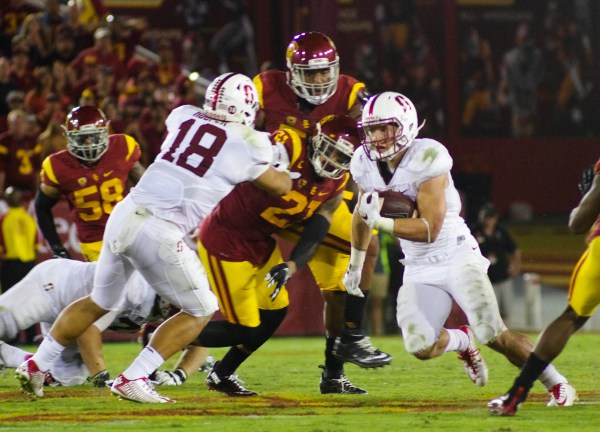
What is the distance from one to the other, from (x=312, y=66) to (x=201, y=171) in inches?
48.4

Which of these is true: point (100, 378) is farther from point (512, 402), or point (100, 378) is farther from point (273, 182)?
point (512, 402)

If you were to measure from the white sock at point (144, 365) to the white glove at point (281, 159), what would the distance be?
1.18 m

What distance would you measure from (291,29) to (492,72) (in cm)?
383

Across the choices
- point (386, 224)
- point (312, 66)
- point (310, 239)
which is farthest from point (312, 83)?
point (386, 224)

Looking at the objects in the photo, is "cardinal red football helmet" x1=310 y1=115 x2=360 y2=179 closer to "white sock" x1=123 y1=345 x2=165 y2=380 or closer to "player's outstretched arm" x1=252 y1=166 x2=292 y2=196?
"player's outstretched arm" x1=252 y1=166 x2=292 y2=196

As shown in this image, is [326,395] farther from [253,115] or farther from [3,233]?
[3,233]

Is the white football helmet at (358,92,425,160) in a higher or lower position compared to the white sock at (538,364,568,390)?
higher

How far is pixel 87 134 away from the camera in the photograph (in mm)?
7934

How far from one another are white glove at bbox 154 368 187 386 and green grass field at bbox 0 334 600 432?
0.06m

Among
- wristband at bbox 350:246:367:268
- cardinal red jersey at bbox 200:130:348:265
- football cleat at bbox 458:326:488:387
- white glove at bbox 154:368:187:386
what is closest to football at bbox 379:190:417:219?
wristband at bbox 350:246:367:268

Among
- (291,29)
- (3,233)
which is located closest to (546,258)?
(291,29)

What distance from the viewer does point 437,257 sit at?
6359 millimetres

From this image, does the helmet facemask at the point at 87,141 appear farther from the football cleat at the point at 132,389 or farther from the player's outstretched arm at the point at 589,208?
the player's outstretched arm at the point at 589,208

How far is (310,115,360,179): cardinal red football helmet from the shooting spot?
262 inches
